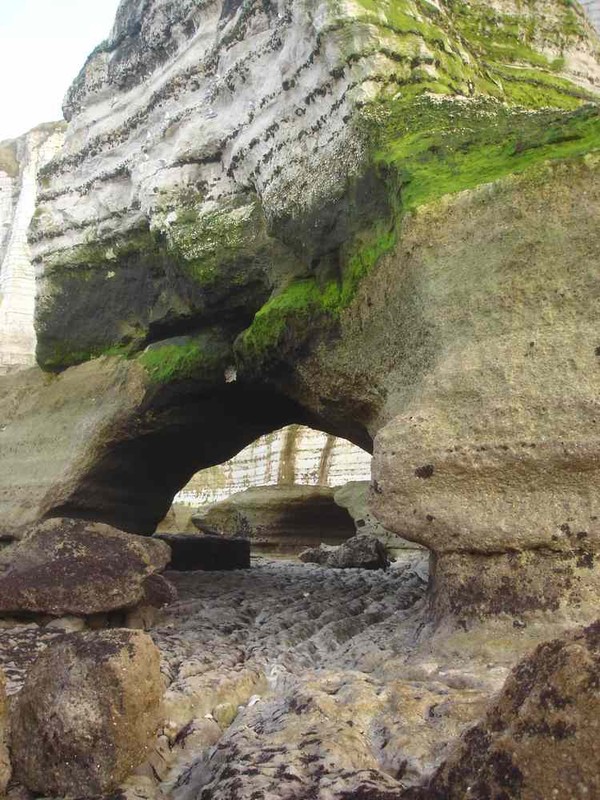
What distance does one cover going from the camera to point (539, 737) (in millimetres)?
1604

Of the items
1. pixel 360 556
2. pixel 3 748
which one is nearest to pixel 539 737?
pixel 3 748

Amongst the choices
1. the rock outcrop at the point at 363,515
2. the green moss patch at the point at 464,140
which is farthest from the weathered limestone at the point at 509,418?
the rock outcrop at the point at 363,515

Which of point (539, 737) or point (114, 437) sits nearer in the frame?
point (539, 737)

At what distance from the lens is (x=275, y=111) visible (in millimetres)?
5777

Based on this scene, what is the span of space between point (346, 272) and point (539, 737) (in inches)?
140

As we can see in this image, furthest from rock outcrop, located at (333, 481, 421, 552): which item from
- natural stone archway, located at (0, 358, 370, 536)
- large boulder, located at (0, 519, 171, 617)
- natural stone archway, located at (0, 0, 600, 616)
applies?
large boulder, located at (0, 519, 171, 617)

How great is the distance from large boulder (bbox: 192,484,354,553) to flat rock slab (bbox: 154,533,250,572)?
411 centimetres

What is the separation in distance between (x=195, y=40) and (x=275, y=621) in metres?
5.26

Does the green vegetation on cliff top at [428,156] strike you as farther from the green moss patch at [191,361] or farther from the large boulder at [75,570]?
the large boulder at [75,570]

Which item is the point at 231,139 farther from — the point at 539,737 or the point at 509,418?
the point at 539,737

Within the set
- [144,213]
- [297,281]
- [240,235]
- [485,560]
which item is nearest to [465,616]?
[485,560]

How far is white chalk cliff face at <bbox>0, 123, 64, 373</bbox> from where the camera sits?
23609mm

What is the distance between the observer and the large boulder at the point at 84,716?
2.37 m

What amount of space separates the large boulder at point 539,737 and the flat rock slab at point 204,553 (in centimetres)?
576
